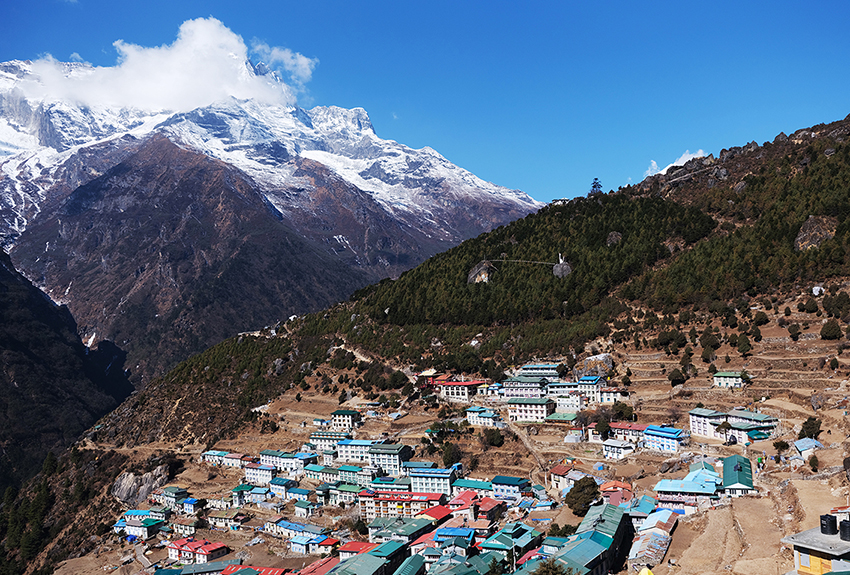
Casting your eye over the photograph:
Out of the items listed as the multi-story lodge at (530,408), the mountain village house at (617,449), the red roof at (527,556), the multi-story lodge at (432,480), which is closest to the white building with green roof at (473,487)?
the multi-story lodge at (432,480)

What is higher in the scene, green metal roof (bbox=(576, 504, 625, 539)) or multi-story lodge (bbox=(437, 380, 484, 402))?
multi-story lodge (bbox=(437, 380, 484, 402))

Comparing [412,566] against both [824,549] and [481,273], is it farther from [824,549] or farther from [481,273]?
[481,273]

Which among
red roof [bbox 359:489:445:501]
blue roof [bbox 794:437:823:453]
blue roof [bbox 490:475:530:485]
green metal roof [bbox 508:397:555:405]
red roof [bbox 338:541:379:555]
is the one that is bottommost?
red roof [bbox 338:541:379:555]

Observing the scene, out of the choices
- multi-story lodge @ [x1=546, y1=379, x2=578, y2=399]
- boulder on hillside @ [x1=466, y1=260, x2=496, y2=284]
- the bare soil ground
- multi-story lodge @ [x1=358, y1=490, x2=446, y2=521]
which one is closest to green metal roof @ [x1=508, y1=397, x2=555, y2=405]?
multi-story lodge @ [x1=546, y1=379, x2=578, y2=399]

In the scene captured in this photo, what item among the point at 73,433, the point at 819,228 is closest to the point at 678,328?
the point at 819,228

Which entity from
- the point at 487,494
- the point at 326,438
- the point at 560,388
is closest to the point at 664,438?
the point at 560,388

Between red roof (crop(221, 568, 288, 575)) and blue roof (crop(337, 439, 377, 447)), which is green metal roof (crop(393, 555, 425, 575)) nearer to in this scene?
red roof (crop(221, 568, 288, 575))

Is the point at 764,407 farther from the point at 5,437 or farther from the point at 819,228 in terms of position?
the point at 5,437
